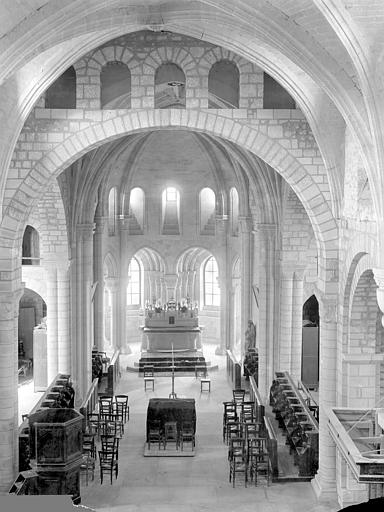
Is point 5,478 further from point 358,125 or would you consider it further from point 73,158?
point 358,125

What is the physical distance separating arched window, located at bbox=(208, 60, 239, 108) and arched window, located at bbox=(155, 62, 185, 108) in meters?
0.67

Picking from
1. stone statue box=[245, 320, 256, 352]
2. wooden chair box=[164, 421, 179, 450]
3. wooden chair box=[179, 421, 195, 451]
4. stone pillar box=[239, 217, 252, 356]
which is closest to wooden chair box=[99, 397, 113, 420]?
wooden chair box=[164, 421, 179, 450]

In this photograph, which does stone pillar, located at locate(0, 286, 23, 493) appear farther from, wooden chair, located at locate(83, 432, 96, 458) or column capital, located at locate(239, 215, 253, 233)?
column capital, located at locate(239, 215, 253, 233)

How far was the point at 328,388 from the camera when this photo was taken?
16078 millimetres

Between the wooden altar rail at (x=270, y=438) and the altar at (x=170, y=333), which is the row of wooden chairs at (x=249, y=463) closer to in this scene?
the wooden altar rail at (x=270, y=438)

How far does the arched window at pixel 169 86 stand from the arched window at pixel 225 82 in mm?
669

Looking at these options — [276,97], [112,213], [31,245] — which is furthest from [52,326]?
[112,213]

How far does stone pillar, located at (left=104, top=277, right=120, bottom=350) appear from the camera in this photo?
32.8 metres

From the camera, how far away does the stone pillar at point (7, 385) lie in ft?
52.4

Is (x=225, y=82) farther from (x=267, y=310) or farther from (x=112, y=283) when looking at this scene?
(x=112, y=283)

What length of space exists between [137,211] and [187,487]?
18755 mm

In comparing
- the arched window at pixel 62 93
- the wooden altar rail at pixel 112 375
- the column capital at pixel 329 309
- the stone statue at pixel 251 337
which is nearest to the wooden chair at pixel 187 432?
the column capital at pixel 329 309

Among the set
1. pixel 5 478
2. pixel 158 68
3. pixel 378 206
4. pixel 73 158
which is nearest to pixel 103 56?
pixel 158 68

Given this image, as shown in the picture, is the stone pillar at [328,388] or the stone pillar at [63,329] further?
the stone pillar at [63,329]
